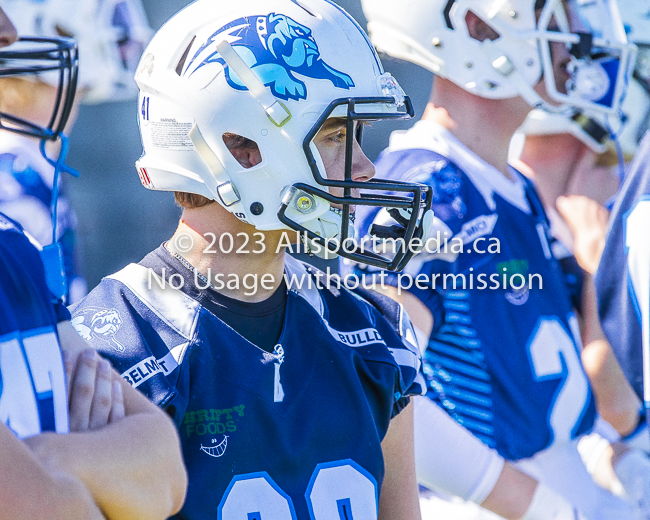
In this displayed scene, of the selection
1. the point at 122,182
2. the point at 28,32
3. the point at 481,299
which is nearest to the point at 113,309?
the point at 481,299

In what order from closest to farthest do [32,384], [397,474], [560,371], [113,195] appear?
1. [32,384]
2. [397,474]
3. [560,371]
4. [113,195]

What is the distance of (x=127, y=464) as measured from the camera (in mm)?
1126

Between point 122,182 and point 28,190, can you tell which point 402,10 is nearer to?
point 28,190

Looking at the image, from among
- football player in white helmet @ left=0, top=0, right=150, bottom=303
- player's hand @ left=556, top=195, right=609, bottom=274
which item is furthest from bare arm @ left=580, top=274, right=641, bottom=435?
football player in white helmet @ left=0, top=0, right=150, bottom=303

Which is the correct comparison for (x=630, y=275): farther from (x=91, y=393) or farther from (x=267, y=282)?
(x=91, y=393)

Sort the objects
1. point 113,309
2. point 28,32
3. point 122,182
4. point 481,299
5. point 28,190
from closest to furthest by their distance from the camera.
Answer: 1. point 113,309
2. point 481,299
3. point 28,190
4. point 28,32
5. point 122,182

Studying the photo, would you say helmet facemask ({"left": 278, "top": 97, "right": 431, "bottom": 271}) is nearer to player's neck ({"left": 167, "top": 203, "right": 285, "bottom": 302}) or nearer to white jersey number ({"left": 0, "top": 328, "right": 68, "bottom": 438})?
player's neck ({"left": 167, "top": 203, "right": 285, "bottom": 302})

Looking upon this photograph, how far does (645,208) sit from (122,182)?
330 centimetres

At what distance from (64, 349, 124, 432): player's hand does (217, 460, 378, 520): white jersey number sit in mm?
343

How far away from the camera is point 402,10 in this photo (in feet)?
8.79

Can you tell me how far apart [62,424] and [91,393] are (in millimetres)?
83

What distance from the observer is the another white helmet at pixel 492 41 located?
2.65m

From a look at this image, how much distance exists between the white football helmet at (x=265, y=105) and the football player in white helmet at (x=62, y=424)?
49cm

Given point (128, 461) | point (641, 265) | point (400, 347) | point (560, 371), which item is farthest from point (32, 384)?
point (560, 371)
